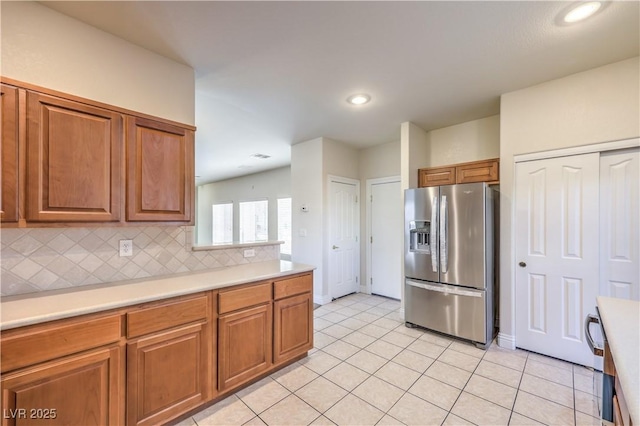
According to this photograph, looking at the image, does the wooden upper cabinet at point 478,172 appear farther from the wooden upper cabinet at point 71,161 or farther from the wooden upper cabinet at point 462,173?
the wooden upper cabinet at point 71,161

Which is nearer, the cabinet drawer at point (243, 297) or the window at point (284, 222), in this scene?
the cabinet drawer at point (243, 297)

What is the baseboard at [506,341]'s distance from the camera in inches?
107

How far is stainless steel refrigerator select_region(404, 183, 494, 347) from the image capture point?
274 centimetres

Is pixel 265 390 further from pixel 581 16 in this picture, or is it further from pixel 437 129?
pixel 437 129

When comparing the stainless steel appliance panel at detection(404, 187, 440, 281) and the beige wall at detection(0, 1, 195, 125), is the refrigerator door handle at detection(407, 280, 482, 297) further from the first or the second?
the beige wall at detection(0, 1, 195, 125)

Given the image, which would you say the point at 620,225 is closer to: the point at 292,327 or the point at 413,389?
the point at 413,389

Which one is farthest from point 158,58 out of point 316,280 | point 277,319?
point 316,280

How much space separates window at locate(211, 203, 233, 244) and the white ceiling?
18.8 ft

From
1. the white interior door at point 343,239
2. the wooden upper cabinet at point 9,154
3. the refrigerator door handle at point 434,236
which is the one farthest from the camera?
the white interior door at point 343,239

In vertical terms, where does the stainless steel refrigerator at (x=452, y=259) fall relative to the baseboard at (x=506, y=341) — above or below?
above

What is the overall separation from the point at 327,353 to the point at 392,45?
2810 millimetres

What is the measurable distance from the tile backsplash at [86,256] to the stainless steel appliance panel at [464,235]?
2470mm

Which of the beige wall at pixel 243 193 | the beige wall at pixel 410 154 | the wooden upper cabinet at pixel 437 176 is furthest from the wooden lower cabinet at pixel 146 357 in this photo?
the beige wall at pixel 243 193

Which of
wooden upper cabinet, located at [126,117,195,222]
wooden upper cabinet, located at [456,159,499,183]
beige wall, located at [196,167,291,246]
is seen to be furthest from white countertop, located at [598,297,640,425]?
beige wall, located at [196,167,291,246]
